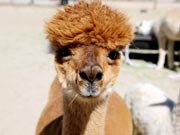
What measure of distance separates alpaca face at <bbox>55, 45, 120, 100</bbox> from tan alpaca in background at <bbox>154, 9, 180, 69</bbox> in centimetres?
706

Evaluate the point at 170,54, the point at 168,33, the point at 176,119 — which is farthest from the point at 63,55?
the point at 170,54

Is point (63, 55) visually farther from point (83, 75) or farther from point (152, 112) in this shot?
point (152, 112)

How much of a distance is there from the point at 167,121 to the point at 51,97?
51.6 inches

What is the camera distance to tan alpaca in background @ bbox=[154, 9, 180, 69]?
9.84 m

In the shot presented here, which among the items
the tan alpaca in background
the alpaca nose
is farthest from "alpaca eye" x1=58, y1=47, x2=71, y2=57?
the tan alpaca in background

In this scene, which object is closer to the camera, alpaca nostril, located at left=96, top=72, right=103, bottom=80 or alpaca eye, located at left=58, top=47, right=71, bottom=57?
alpaca nostril, located at left=96, top=72, right=103, bottom=80

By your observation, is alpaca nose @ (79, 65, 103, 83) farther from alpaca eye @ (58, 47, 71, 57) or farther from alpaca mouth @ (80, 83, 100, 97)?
alpaca eye @ (58, 47, 71, 57)

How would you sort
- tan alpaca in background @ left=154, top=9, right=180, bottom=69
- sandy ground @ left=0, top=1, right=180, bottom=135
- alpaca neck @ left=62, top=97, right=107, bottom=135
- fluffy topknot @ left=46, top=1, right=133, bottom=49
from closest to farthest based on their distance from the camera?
fluffy topknot @ left=46, top=1, right=133, bottom=49, alpaca neck @ left=62, top=97, right=107, bottom=135, sandy ground @ left=0, top=1, right=180, bottom=135, tan alpaca in background @ left=154, top=9, right=180, bottom=69

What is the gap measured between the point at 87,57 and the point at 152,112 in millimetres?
2790

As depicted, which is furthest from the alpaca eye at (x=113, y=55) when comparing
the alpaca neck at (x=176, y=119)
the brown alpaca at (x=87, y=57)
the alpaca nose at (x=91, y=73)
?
the alpaca neck at (x=176, y=119)

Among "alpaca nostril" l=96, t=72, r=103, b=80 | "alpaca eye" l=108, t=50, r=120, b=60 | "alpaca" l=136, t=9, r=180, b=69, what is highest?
"alpaca eye" l=108, t=50, r=120, b=60

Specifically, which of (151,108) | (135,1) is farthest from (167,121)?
(135,1)

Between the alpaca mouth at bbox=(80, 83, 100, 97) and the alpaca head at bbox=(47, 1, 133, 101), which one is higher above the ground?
the alpaca head at bbox=(47, 1, 133, 101)

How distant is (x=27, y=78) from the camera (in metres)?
8.86
